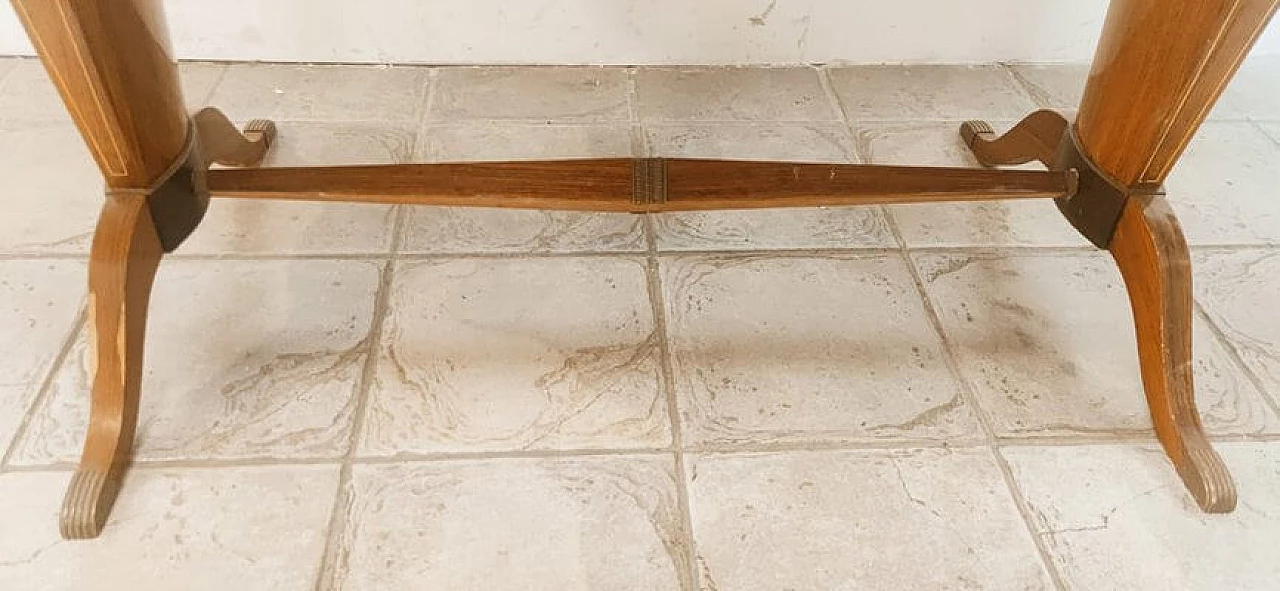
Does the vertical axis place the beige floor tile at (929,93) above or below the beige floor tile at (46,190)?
above

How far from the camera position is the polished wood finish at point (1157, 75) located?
2.98 ft

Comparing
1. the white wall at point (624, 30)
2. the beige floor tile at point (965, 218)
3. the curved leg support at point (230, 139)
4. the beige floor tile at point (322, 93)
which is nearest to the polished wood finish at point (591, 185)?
the curved leg support at point (230, 139)

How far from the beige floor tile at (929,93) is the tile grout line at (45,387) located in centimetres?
124

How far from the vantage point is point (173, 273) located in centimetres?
128

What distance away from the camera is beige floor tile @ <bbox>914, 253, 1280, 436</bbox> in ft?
3.68

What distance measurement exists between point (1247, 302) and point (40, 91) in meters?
1.93

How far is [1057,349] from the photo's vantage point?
1.22m

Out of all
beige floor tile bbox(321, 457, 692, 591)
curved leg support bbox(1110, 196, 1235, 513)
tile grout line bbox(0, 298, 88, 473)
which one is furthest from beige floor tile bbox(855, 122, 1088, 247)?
tile grout line bbox(0, 298, 88, 473)

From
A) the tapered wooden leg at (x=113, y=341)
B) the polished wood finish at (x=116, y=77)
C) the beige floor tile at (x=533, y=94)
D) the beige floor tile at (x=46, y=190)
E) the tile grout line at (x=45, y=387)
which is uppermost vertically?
the polished wood finish at (x=116, y=77)

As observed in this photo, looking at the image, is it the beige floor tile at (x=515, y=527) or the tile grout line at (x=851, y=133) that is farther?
the tile grout line at (x=851, y=133)

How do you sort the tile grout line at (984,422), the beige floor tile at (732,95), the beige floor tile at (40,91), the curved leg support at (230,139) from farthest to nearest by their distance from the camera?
1. the beige floor tile at (732,95)
2. the beige floor tile at (40,91)
3. the curved leg support at (230,139)
4. the tile grout line at (984,422)

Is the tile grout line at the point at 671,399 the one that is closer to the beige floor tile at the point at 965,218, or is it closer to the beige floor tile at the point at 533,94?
the beige floor tile at the point at 533,94

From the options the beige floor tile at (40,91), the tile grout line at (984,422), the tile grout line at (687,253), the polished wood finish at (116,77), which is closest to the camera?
the polished wood finish at (116,77)

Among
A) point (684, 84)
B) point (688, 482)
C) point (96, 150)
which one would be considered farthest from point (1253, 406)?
point (96, 150)
